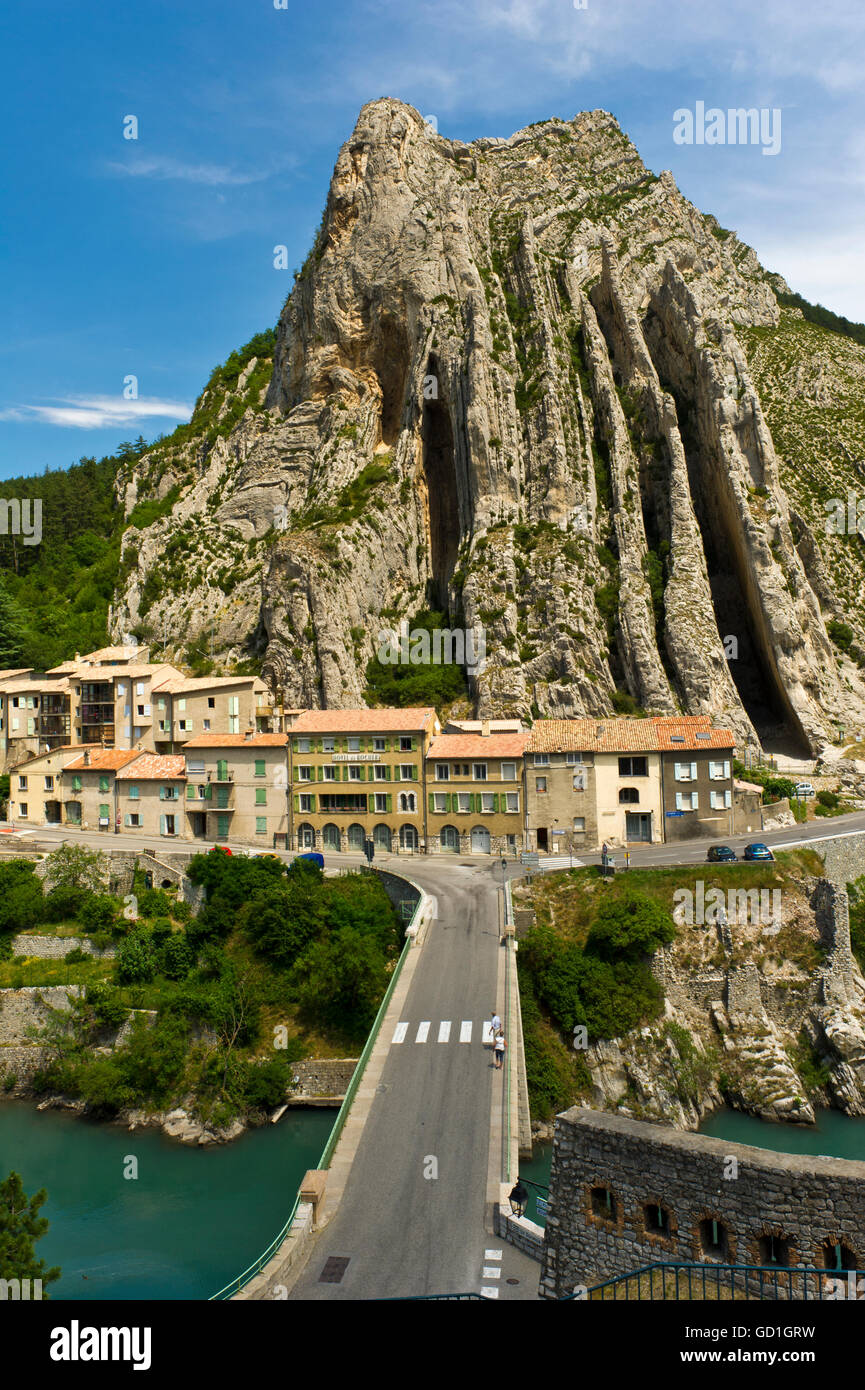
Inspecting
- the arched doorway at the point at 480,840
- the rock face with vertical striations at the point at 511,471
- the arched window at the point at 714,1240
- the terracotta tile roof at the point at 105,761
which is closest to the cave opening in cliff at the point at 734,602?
the rock face with vertical striations at the point at 511,471

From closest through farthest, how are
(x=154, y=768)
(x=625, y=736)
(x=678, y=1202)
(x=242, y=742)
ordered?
1. (x=678, y=1202)
2. (x=625, y=736)
3. (x=242, y=742)
4. (x=154, y=768)

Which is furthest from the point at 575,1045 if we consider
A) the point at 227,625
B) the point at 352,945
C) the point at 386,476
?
the point at 386,476

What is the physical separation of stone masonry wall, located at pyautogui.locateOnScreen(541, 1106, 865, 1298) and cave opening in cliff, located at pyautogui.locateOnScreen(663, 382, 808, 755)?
205 ft

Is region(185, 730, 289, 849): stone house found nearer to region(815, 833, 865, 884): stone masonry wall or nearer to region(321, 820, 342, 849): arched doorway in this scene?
region(321, 820, 342, 849): arched doorway

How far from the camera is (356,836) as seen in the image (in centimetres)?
5184

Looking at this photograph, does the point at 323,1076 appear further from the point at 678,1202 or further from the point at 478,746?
the point at 678,1202

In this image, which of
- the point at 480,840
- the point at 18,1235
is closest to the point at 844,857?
the point at 480,840

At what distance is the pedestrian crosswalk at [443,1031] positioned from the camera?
82.8 ft

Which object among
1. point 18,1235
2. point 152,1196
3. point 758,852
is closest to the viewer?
point 18,1235

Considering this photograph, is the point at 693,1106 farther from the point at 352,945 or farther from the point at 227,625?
the point at 227,625

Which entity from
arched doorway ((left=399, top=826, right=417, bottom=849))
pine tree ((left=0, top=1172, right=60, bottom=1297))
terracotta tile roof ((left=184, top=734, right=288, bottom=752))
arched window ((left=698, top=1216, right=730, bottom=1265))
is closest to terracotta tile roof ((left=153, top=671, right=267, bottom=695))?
terracotta tile roof ((left=184, top=734, right=288, bottom=752))

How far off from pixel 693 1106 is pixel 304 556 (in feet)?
184

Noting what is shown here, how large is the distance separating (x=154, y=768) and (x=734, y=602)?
57.0 meters

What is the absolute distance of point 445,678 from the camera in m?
72.4
